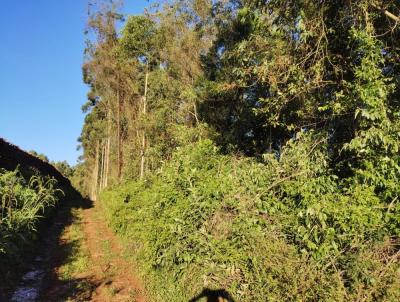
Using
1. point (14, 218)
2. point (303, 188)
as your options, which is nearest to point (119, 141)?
point (14, 218)

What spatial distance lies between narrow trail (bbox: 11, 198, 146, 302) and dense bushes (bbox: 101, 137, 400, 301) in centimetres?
95

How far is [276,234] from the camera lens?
20.4 feet

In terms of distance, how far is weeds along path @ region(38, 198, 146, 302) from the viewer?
8547 millimetres

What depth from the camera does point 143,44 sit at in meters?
26.8

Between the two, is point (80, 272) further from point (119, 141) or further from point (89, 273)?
point (119, 141)

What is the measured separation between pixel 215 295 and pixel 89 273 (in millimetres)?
5015

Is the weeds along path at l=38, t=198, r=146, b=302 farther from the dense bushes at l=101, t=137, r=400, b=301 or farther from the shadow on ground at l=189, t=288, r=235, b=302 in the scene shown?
the shadow on ground at l=189, t=288, r=235, b=302

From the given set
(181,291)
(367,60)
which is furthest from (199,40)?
(181,291)

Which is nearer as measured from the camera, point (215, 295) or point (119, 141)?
point (215, 295)

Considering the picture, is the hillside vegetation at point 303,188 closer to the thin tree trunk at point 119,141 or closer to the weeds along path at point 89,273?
the weeds along path at point 89,273

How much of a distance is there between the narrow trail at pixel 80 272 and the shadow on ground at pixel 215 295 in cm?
236

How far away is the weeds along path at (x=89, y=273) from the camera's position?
8547 mm

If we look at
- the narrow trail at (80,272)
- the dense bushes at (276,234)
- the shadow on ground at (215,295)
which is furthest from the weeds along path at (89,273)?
the shadow on ground at (215,295)

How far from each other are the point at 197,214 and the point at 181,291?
1309mm
